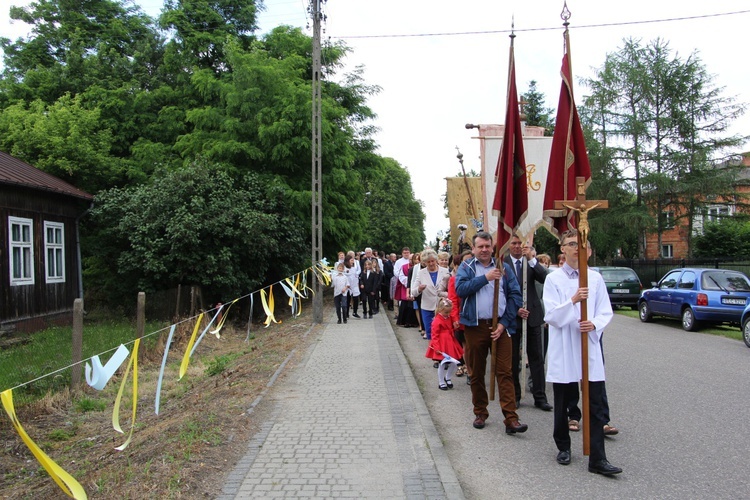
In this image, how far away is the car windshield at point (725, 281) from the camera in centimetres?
1422

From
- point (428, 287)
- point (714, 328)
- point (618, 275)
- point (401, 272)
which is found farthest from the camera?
point (618, 275)

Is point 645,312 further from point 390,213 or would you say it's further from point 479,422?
point 390,213

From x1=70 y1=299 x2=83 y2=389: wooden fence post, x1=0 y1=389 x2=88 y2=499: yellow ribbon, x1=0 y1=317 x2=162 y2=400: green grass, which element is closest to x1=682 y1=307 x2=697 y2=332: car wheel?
x1=0 y1=317 x2=162 y2=400: green grass

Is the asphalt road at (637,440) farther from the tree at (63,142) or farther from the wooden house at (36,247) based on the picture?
the tree at (63,142)

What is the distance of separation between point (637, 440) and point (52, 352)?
36.7 ft

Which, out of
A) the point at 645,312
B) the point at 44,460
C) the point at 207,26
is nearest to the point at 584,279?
the point at 44,460

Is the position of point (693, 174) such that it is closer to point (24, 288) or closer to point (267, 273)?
point (267, 273)

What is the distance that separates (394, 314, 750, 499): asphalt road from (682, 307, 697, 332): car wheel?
5.17 m

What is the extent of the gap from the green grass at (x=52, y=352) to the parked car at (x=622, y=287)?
1534cm

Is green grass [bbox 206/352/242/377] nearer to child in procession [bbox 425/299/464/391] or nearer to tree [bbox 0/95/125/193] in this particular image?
child in procession [bbox 425/299/464/391]

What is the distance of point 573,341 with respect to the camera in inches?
196

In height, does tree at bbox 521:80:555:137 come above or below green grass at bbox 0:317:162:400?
above

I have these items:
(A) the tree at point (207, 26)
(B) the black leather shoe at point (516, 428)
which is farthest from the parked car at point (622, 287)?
(A) the tree at point (207, 26)

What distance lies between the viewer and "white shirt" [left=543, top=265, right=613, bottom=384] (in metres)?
4.91
